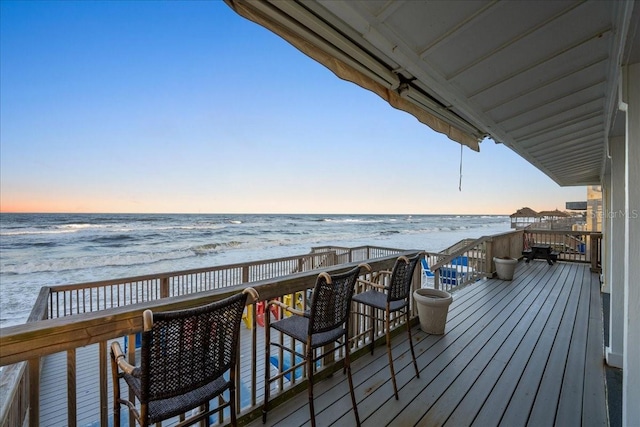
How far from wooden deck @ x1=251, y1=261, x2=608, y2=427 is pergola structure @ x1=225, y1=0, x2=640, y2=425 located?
0.79m

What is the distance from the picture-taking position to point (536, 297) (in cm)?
460

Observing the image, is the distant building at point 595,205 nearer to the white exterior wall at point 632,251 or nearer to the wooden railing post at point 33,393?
the white exterior wall at point 632,251

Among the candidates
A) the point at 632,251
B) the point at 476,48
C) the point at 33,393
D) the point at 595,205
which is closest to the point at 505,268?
the point at 632,251

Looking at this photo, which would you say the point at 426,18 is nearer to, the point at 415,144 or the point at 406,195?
the point at 415,144

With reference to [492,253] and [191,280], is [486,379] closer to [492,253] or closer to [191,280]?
[492,253]

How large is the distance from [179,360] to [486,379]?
2.39m

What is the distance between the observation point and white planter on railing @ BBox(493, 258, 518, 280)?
5.52 meters

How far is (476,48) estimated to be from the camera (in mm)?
1384

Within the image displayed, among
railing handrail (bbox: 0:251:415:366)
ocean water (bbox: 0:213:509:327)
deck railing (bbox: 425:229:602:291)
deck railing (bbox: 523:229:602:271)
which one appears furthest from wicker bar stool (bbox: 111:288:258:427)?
deck railing (bbox: 523:229:602:271)

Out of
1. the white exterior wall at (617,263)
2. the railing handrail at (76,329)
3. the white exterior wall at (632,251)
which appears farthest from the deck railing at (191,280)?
the white exterior wall at (617,263)

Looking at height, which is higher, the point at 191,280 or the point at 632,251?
the point at 632,251

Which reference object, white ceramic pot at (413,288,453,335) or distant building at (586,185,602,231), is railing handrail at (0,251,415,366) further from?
distant building at (586,185,602,231)

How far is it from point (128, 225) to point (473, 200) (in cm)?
2958

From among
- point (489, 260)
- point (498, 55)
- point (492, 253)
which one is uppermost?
point (498, 55)
